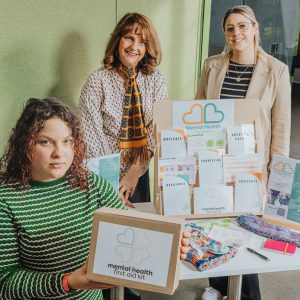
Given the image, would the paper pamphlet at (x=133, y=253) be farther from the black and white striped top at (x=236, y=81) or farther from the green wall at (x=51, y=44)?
the black and white striped top at (x=236, y=81)

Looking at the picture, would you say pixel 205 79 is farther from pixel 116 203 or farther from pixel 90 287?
pixel 90 287

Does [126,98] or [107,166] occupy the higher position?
[126,98]

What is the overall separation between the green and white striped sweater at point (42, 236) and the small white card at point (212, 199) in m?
Result: 0.62

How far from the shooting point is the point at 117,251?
3.90 ft

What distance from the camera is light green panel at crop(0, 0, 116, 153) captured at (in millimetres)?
2045

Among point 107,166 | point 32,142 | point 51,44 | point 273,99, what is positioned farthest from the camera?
point 273,99

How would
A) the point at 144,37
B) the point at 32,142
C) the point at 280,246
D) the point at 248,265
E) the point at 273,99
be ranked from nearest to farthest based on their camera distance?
the point at 32,142
the point at 248,265
the point at 280,246
the point at 144,37
the point at 273,99

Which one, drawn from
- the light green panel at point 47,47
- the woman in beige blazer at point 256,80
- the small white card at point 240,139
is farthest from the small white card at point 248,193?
the light green panel at point 47,47

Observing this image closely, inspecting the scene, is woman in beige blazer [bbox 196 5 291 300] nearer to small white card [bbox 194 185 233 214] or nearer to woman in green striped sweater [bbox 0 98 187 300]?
small white card [bbox 194 185 233 214]

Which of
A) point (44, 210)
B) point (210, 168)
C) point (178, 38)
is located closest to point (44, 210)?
point (44, 210)

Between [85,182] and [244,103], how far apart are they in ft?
2.82

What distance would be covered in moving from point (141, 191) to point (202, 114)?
72cm

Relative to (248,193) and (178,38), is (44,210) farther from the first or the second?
(178,38)

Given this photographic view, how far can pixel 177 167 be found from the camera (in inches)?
73.7
